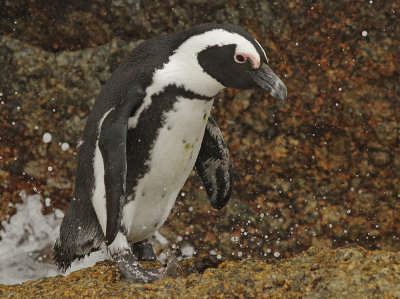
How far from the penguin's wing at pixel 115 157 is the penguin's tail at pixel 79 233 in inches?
11.3

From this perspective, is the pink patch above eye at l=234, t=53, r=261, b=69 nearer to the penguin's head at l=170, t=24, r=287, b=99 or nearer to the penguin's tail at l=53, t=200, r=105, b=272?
the penguin's head at l=170, t=24, r=287, b=99

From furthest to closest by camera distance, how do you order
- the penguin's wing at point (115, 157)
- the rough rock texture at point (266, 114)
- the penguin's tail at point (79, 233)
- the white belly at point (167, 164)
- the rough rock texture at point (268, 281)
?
the rough rock texture at point (266, 114) < the penguin's tail at point (79, 233) < the white belly at point (167, 164) < the penguin's wing at point (115, 157) < the rough rock texture at point (268, 281)

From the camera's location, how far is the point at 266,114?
12.9 feet

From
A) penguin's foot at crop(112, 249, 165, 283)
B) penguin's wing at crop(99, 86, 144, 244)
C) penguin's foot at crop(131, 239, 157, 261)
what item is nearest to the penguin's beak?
penguin's wing at crop(99, 86, 144, 244)

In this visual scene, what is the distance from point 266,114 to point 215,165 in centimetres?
100

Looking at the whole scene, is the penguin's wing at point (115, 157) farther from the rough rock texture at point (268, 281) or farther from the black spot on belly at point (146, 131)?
the rough rock texture at point (268, 281)

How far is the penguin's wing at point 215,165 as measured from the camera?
292cm

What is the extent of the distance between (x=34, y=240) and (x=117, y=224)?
2025 millimetres

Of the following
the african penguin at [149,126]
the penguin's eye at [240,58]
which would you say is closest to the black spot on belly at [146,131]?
the african penguin at [149,126]

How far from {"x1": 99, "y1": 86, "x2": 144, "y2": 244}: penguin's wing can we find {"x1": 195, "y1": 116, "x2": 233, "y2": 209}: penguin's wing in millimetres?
610

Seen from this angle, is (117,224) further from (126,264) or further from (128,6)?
(128,6)

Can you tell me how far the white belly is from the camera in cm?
245

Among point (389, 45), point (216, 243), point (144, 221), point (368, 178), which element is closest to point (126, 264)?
point (144, 221)

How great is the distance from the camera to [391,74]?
3.73 metres
